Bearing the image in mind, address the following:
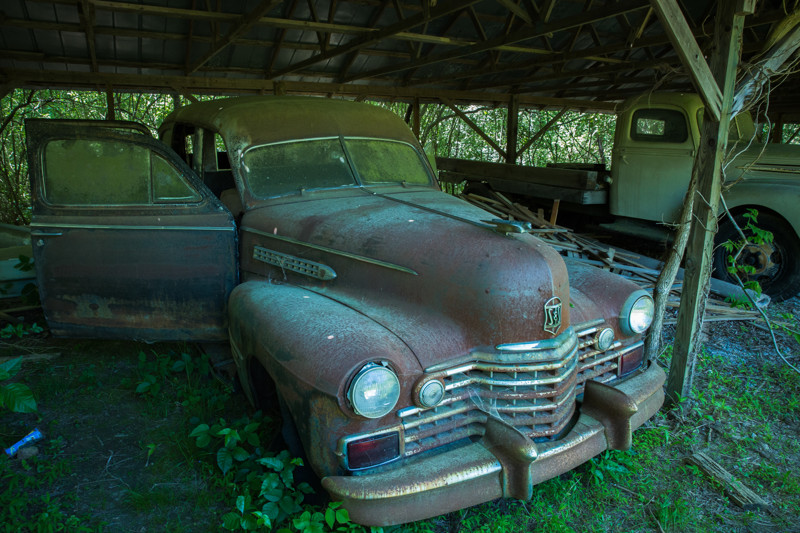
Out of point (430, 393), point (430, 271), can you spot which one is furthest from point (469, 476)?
point (430, 271)

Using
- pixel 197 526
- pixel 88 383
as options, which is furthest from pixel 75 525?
pixel 88 383

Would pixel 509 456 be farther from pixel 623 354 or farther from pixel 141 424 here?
pixel 141 424

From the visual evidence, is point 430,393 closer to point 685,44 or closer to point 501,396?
point 501,396

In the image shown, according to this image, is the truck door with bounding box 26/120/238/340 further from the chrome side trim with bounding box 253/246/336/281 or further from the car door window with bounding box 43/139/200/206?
the chrome side trim with bounding box 253/246/336/281

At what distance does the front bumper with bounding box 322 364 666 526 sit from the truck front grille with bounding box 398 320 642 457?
8 centimetres

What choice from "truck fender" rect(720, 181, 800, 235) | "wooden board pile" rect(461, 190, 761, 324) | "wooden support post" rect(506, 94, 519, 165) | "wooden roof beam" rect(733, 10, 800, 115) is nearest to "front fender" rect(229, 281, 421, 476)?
"wooden roof beam" rect(733, 10, 800, 115)

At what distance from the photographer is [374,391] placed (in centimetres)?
208

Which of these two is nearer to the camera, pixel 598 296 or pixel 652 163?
pixel 598 296

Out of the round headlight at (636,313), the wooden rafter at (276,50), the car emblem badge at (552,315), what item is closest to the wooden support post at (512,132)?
the wooden rafter at (276,50)

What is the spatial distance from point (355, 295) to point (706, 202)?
233cm

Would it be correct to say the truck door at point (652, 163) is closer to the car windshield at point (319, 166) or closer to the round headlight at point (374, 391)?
the car windshield at point (319, 166)

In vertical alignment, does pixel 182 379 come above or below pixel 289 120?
below

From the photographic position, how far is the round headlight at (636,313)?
2969 mm

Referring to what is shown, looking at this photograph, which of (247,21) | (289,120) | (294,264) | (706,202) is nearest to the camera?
(294,264)
